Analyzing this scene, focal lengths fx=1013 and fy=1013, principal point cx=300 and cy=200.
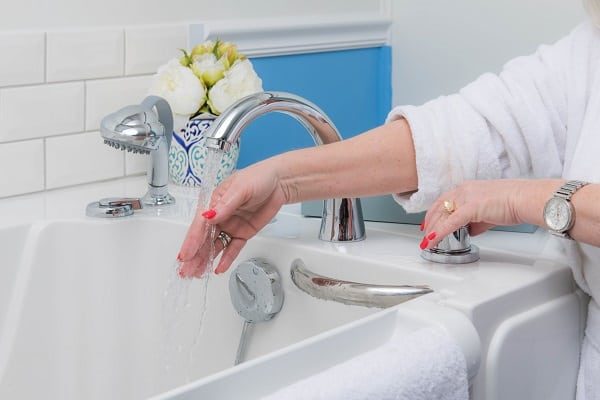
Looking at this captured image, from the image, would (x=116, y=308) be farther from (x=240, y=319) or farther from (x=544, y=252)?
(x=544, y=252)

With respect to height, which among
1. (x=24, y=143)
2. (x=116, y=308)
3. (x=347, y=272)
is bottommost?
(x=116, y=308)

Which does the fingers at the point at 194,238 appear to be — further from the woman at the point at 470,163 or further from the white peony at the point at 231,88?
the white peony at the point at 231,88

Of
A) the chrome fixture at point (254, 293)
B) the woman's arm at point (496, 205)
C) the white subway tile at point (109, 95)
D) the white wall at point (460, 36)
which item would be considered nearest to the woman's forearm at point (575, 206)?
the woman's arm at point (496, 205)

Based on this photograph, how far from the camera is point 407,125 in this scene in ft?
4.18

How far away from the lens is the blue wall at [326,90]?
75.8 inches

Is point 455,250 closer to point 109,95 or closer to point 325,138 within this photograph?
point 325,138

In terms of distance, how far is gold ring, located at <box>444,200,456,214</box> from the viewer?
1.17 meters

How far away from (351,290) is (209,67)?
21.4 inches

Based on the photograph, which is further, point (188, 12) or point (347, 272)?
point (188, 12)

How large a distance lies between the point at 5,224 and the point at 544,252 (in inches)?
28.1

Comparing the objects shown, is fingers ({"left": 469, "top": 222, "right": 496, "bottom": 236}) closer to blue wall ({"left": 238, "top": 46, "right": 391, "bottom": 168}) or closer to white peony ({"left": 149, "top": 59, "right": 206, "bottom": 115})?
white peony ({"left": 149, "top": 59, "right": 206, "bottom": 115})

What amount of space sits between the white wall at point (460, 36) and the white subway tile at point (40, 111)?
0.83m

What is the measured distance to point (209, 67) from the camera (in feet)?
5.19

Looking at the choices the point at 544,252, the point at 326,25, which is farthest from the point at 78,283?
the point at 326,25
